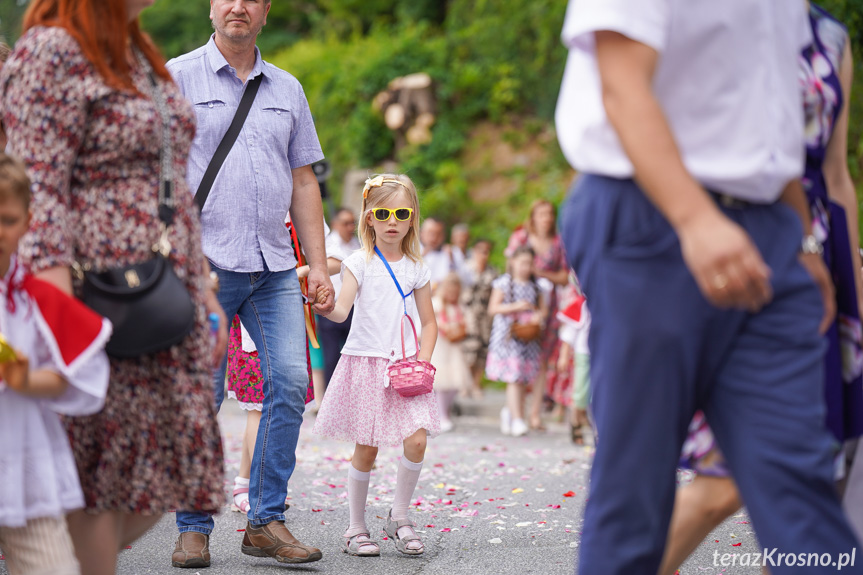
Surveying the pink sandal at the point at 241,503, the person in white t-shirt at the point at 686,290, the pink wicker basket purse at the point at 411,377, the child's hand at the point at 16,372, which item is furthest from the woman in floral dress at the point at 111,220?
the pink sandal at the point at 241,503

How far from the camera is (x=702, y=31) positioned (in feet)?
6.77

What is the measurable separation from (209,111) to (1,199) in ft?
6.88

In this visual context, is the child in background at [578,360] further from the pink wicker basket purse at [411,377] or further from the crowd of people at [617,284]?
the crowd of people at [617,284]

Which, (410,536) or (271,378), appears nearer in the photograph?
(271,378)

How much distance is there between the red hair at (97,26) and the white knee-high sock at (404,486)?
8.54 feet

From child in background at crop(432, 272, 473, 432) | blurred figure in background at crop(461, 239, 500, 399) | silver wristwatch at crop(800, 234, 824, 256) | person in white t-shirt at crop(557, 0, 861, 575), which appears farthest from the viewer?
blurred figure in background at crop(461, 239, 500, 399)

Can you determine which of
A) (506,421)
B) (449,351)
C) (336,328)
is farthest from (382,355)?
(449,351)

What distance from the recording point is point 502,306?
32.4 ft

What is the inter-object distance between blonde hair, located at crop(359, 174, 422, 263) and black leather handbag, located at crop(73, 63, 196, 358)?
257 cm

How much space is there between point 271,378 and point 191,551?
30.2 inches

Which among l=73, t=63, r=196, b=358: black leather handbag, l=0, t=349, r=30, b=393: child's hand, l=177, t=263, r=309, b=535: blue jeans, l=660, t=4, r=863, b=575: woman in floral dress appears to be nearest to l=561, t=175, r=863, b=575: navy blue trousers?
l=660, t=4, r=863, b=575: woman in floral dress

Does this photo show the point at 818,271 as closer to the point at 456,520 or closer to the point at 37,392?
the point at 37,392

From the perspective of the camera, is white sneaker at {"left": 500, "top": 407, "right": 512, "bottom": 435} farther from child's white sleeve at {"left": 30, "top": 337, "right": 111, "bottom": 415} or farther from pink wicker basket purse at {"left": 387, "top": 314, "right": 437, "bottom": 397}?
child's white sleeve at {"left": 30, "top": 337, "right": 111, "bottom": 415}

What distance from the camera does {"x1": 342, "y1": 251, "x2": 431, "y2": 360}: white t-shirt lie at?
4.93 m
